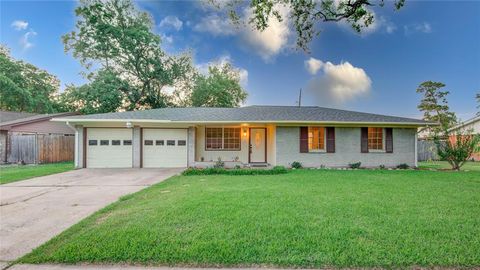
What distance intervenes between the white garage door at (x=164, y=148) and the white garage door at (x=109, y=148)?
905 millimetres

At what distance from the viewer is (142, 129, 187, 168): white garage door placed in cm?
1259

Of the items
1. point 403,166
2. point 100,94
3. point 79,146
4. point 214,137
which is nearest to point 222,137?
point 214,137

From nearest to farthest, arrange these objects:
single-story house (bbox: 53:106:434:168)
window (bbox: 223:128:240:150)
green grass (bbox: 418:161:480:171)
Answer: single-story house (bbox: 53:106:434:168)
green grass (bbox: 418:161:480:171)
window (bbox: 223:128:240:150)

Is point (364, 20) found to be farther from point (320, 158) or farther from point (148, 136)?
point (148, 136)

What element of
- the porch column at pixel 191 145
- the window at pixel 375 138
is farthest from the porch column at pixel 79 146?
the window at pixel 375 138

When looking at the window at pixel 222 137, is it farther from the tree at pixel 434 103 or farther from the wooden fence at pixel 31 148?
the tree at pixel 434 103

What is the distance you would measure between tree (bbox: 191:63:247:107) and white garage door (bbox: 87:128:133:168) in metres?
13.6

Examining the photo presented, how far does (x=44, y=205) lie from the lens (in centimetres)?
534

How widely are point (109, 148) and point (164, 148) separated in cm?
292

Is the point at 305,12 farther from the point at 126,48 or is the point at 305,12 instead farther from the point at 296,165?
the point at 126,48

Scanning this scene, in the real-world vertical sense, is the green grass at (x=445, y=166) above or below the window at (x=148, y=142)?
below

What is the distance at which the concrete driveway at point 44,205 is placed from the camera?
3470 millimetres

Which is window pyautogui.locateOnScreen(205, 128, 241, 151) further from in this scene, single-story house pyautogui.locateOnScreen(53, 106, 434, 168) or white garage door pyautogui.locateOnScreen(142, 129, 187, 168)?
white garage door pyautogui.locateOnScreen(142, 129, 187, 168)

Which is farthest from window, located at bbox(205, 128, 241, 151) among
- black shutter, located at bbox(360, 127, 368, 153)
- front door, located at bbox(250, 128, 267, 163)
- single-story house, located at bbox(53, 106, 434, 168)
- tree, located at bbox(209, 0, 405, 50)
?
tree, located at bbox(209, 0, 405, 50)
